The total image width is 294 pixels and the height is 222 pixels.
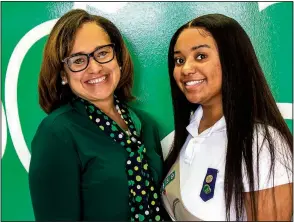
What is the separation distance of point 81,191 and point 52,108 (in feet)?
1.28

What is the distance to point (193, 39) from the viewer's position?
4.95ft

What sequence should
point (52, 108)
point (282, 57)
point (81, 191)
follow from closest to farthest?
point (81, 191) < point (52, 108) < point (282, 57)

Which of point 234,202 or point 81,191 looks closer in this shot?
point 234,202

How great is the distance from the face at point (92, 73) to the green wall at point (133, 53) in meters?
0.30

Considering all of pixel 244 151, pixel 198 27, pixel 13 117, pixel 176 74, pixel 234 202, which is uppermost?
pixel 198 27

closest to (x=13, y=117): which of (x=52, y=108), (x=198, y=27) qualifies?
(x=52, y=108)

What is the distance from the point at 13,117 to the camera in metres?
1.96

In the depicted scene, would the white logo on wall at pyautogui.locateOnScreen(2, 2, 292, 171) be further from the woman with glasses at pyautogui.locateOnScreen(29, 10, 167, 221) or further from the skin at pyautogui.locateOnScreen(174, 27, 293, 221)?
the skin at pyautogui.locateOnScreen(174, 27, 293, 221)

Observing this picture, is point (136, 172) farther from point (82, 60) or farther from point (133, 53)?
point (133, 53)

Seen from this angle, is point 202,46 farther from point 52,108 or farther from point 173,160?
point 52,108

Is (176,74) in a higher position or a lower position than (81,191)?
higher

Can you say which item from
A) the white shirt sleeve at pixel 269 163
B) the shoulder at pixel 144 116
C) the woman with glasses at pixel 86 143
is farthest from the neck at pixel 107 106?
the white shirt sleeve at pixel 269 163

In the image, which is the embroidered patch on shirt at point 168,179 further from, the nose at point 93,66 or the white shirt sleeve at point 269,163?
the nose at point 93,66

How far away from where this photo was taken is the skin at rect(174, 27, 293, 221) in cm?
138
